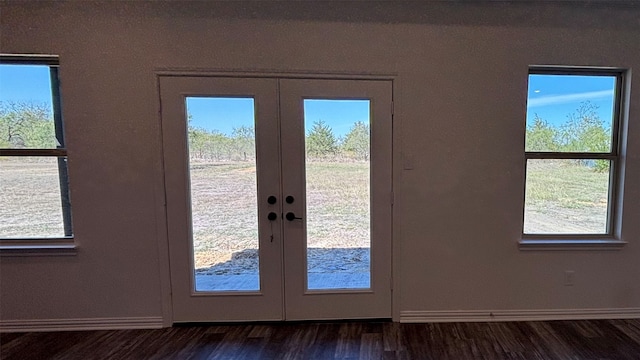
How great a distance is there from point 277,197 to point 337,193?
1.54 ft

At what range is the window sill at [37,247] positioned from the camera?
7.39 feet

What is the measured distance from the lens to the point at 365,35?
2215mm

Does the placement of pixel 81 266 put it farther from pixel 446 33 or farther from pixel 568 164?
pixel 568 164

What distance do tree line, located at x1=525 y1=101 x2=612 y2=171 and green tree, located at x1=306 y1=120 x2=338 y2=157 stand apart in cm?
155

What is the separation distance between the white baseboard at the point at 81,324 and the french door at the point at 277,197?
0.75ft

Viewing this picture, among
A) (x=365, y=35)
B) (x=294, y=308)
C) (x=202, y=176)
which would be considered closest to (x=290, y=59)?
(x=365, y=35)

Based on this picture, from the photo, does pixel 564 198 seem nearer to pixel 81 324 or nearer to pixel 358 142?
pixel 358 142

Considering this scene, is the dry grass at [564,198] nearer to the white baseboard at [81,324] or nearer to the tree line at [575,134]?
the tree line at [575,134]

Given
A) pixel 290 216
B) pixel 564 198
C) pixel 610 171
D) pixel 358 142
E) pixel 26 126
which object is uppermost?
pixel 26 126

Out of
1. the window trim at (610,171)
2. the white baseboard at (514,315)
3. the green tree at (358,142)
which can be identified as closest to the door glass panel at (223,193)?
the green tree at (358,142)

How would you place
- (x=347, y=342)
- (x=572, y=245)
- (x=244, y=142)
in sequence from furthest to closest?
(x=572, y=245) < (x=244, y=142) < (x=347, y=342)

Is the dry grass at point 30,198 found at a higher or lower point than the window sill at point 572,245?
higher

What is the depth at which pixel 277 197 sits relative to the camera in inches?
91.0

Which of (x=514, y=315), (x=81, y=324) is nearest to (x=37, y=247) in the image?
(x=81, y=324)
